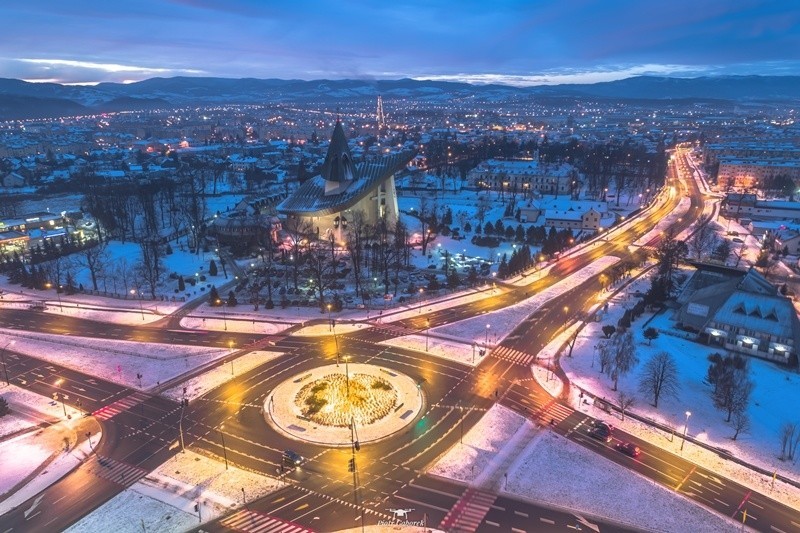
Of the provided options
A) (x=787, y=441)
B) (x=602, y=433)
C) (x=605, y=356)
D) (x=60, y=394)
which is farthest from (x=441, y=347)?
(x=60, y=394)

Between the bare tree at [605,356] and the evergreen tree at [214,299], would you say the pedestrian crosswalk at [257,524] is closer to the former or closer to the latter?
the bare tree at [605,356]

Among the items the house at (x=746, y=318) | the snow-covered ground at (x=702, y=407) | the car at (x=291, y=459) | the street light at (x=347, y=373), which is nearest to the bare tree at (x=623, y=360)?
the snow-covered ground at (x=702, y=407)

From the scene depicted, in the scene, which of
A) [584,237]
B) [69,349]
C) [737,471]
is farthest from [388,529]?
[584,237]

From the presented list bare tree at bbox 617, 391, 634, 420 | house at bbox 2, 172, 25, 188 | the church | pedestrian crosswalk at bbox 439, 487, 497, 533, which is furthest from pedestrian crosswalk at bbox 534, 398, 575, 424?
house at bbox 2, 172, 25, 188

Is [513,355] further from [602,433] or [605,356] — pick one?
[602,433]

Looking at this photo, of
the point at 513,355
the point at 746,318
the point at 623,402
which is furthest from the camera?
the point at 513,355

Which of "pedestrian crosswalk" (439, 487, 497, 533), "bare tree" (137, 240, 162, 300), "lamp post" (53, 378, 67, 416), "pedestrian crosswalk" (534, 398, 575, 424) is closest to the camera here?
"pedestrian crosswalk" (439, 487, 497, 533)

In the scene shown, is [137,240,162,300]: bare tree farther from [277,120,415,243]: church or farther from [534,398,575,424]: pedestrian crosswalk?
[534,398,575,424]: pedestrian crosswalk
